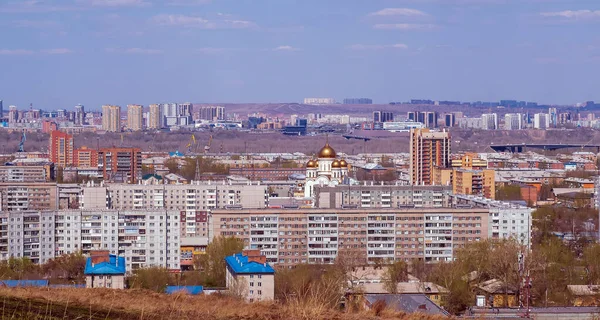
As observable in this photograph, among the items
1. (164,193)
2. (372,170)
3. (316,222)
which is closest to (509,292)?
(316,222)

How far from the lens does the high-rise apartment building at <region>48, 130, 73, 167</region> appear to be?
1529 inches

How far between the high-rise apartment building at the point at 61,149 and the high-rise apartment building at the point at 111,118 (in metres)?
28.2

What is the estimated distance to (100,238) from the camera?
16.2m

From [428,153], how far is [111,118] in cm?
4184

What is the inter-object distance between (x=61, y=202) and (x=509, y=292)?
14.0 m

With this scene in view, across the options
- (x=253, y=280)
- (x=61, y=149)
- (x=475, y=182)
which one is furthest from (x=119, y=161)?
(x=253, y=280)

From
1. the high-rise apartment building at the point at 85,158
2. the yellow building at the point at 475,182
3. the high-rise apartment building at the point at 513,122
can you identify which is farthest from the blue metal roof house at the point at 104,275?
the high-rise apartment building at the point at 513,122

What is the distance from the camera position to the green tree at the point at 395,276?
12055 mm

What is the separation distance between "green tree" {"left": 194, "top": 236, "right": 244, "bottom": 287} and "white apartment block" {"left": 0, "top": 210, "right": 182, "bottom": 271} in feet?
3.41

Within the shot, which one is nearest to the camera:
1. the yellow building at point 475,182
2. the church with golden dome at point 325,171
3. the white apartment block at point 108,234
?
the white apartment block at point 108,234

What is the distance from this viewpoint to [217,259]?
13.8 metres

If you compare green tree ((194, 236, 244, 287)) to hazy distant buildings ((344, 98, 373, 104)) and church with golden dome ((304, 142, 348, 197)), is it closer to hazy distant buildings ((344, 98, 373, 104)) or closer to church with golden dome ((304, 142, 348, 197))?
church with golden dome ((304, 142, 348, 197))

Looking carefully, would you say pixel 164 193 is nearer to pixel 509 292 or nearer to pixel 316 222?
pixel 316 222

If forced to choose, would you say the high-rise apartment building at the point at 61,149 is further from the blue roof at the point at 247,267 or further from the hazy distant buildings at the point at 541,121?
the hazy distant buildings at the point at 541,121
